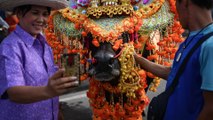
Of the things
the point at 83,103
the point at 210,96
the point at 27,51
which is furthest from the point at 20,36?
the point at 83,103

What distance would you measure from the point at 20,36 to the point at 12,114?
42 cm

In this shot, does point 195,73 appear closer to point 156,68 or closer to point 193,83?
point 193,83


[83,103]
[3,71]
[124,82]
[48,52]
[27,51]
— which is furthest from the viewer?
[83,103]

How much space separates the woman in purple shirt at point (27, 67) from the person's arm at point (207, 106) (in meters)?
0.65

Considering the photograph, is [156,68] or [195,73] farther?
[156,68]

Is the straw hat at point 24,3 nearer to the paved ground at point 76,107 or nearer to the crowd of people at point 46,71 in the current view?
the crowd of people at point 46,71

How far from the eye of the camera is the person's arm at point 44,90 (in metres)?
Result: 1.24

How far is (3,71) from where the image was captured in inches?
56.7

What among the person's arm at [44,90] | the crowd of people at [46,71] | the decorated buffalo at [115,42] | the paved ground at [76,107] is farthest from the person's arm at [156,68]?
the paved ground at [76,107]

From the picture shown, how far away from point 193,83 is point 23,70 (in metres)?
0.84

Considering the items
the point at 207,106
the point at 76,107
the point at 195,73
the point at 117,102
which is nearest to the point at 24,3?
the point at 195,73

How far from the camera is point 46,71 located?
1.68 metres

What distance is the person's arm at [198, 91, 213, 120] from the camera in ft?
4.25

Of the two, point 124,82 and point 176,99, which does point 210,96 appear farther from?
point 124,82
